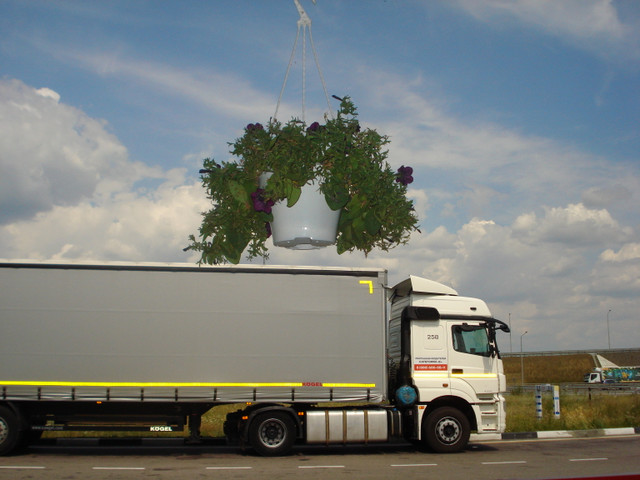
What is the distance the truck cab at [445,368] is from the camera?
12.9 metres

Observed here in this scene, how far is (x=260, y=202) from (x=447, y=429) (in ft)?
31.2

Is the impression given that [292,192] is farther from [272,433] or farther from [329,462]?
[272,433]

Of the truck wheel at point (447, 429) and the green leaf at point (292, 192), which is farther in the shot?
the truck wheel at point (447, 429)

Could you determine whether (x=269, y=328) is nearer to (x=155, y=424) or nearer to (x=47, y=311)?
(x=155, y=424)

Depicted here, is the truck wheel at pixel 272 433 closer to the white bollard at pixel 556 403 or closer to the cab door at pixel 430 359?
the cab door at pixel 430 359

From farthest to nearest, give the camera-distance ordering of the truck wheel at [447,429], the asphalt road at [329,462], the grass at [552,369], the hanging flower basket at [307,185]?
the grass at [552,369]
the truck wheel at [447,429]
the asphalt road at [329,462]
the hanging flower basket at [307,185]

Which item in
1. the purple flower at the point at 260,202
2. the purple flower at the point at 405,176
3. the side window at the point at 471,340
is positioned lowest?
the side window at the point at 471,340

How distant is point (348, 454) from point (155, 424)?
4.15 m

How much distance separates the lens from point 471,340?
526 inches

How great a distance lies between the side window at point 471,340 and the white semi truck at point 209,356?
0.82 m

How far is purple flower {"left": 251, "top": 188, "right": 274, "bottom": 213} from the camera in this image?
5.02 metres

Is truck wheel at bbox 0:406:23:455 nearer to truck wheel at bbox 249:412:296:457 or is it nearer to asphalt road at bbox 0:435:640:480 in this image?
asphalt road at bbox 0:435:640:480

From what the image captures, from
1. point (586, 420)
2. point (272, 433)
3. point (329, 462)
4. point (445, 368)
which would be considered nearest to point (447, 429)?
point (445, 368)

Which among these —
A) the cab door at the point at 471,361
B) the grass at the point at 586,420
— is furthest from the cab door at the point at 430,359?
A: the grass at the point at 586,420
